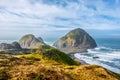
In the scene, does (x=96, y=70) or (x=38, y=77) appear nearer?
(x=38, y=77)

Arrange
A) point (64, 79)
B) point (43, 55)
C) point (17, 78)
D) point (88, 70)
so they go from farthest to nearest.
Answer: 1. point (43, 55)
2. point (88, 70)
3. point (64, 79)
4. point (17, 78)

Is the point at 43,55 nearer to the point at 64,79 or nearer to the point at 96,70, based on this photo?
the point at 96,70

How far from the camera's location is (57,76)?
116ft

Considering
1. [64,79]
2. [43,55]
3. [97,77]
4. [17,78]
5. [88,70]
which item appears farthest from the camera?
[43,55]

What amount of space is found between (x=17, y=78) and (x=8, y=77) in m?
1.93

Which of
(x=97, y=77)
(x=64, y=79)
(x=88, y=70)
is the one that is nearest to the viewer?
(x=64, y=79)

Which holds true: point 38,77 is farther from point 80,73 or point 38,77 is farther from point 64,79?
point 80,73

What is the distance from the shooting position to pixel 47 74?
3547 cm

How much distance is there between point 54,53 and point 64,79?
7473cm

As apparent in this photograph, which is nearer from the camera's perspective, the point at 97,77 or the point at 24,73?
the point at 24,73

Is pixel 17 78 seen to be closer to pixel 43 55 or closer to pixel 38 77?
pixel 38 77

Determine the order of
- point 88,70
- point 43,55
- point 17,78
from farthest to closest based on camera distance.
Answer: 1. point 43,55
2. point 88,70
3. point 17,78

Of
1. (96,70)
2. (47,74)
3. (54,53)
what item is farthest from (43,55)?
(47,74)

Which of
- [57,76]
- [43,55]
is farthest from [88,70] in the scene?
[43,55]
